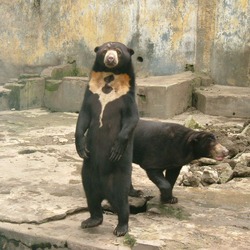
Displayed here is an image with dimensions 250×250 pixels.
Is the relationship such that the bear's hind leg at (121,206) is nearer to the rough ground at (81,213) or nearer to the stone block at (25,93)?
the rough ground at (81,213)

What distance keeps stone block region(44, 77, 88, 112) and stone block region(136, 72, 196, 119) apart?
114cm

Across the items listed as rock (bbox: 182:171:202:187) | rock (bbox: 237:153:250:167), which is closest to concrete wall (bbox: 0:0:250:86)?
rock (bbox: 237:153:250:167)

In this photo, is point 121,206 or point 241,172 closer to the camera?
point 121,206

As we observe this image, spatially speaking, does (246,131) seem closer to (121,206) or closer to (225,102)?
(225,102)

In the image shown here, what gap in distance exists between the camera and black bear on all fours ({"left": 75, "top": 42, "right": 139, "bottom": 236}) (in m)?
4.16

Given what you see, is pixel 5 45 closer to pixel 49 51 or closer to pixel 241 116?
pixel 49 51

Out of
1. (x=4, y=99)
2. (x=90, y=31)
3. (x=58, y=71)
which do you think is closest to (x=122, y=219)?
(x=4, y=99)

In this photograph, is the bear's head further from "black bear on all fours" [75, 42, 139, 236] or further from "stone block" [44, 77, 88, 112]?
"stone block" [44, 77, 88, 112]

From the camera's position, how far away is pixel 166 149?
16.8 feet

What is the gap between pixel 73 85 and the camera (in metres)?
10.6

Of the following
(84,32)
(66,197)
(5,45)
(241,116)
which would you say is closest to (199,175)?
(66,197)

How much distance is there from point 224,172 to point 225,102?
3.65 m

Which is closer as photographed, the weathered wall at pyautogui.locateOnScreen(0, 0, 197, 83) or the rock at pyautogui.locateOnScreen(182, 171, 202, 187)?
the rock at pyautogui.locateOnScreen(182, 171, 202, 187)

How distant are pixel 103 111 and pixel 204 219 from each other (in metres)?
1.28
